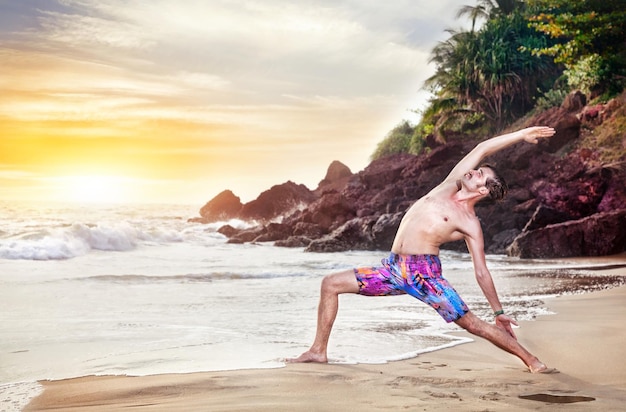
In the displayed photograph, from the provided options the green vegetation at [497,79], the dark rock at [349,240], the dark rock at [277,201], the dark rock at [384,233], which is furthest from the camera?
the dark rock at [277,201]

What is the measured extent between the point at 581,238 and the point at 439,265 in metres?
12.9

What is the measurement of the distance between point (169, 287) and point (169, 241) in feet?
57.8

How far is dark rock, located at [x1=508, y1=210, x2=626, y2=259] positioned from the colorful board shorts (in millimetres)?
12737

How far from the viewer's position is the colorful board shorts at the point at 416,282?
5008 mm

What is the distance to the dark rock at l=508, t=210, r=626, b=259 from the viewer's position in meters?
16.5

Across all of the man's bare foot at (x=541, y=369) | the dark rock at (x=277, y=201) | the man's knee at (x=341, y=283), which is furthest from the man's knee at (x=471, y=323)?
the dark rock at (x=277, y=201)

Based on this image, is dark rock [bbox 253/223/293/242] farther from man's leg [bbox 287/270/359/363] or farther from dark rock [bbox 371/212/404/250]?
man's leg [bbox 287/270/359/363]

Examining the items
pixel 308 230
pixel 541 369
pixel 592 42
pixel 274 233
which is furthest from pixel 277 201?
pixel 541 369

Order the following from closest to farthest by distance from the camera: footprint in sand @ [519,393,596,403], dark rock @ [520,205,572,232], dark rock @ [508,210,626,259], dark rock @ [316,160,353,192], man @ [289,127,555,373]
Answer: footprint in sand @ [519,393,596,403] → man @ [289,127,555,373] → dark rock @ [508,210,626,259] → dark rock @ [520,205,572,232] → dark rock @ [316,160,353,192]

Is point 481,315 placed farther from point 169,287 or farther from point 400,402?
point 169,287

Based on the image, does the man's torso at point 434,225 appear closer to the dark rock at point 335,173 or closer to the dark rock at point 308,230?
the dark rock at point 308,230

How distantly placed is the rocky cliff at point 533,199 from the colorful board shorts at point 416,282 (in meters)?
12.8

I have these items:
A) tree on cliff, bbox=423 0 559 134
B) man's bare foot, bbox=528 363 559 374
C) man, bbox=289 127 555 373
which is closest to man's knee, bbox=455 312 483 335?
man, bbox=289 127 555 373

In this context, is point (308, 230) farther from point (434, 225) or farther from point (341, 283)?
point (434, 225)
